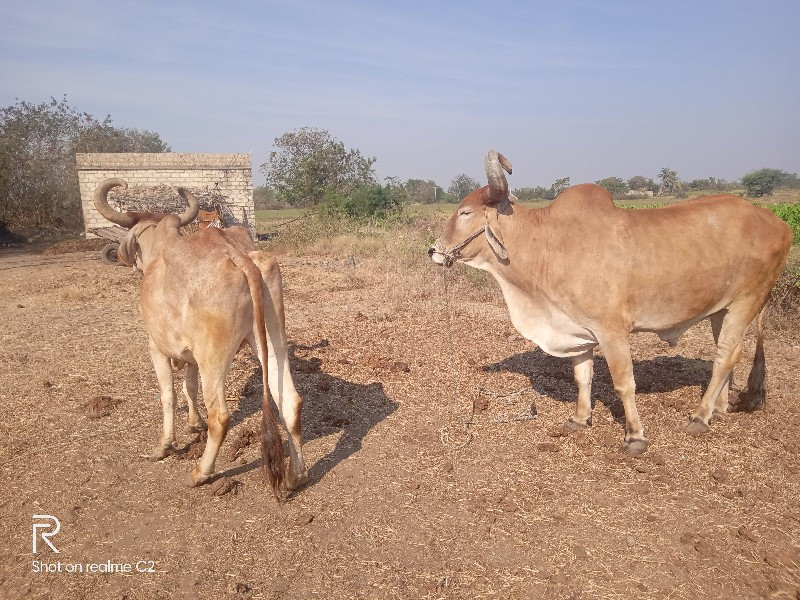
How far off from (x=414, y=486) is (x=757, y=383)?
3.23 m

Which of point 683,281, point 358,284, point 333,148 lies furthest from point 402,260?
point 333,148

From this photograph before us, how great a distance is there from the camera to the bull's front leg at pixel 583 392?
512cm

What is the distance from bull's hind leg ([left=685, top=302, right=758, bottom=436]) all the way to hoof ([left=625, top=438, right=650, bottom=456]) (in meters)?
0.62

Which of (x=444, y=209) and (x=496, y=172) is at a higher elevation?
(x=496, y=172)

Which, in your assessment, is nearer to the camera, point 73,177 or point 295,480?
point 295,480

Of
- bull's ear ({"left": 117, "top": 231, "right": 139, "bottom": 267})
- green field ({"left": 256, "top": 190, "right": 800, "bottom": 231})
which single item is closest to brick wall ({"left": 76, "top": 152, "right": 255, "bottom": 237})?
green field ({"left": 256, "top": 190, "right": 800, "bottom": 231})

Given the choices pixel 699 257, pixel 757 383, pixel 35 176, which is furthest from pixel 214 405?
pixel 35 176

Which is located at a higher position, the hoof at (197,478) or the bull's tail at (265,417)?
the bull's tail at (265,417)

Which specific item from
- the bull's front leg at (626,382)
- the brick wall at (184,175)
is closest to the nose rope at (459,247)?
the bull's front leg at (626,382)

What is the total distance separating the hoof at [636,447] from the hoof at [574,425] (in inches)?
20.5

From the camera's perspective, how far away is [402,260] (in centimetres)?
1366

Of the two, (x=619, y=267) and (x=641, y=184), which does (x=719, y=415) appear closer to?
(x=619, y=267)

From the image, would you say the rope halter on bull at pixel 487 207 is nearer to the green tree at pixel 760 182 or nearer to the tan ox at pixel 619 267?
the tan ox at pixel 619 267

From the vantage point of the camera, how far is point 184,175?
70.8 ft
